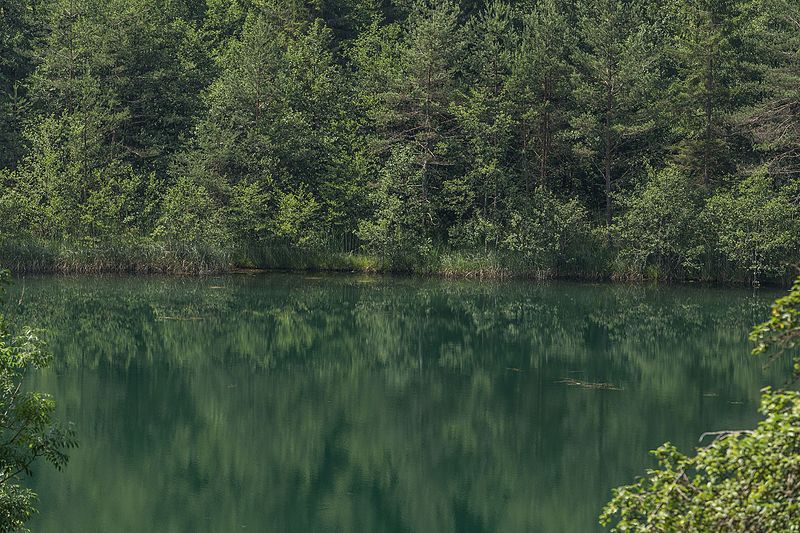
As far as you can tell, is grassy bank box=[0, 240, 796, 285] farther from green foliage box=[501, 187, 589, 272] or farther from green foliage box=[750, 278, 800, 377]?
green foliage box=[750, 278, 800, 377]

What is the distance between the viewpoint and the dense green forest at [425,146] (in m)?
Result: 53.6

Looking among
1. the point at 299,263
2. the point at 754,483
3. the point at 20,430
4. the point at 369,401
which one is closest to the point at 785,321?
the point at 754,483

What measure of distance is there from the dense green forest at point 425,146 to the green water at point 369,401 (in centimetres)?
795

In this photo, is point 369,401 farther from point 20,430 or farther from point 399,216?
point 399,216

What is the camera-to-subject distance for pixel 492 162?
187 ft

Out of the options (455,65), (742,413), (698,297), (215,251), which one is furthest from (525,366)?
(455,65)

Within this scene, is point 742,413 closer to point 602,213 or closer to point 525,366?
point 525,366

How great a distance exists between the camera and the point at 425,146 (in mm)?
58312

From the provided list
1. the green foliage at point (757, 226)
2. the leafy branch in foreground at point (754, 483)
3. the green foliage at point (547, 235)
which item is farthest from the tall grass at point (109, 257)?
the leafy branch in foreground at point (754, 483)

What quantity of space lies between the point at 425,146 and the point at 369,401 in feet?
110

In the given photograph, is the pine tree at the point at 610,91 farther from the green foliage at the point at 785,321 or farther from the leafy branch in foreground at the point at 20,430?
the green foliage at the point at 785,321

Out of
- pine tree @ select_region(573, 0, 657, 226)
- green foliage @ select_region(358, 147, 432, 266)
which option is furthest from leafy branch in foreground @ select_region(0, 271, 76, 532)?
pine tree @ select_region(573, 0, 657, 226)

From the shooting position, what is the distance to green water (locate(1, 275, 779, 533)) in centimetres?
1784

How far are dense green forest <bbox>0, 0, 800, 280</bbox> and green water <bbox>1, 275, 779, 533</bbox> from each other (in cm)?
795
